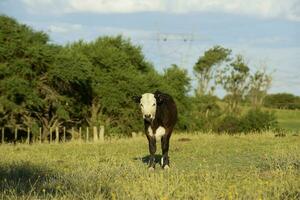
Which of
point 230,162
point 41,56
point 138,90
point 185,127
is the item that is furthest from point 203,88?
point 230,162

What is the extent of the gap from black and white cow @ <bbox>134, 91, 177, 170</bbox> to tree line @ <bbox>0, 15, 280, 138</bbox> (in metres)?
20.9

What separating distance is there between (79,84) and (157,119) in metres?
26.6

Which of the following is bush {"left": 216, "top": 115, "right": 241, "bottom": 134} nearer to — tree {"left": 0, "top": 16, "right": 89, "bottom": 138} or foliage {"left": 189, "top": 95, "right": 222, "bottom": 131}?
foliage {"left": 189, "top": 95, "right": 222, "bottom": 131}

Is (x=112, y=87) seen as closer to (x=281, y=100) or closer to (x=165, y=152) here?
(x=165, y=152)

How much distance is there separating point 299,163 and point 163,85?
120 feet

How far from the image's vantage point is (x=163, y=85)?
4944 centimetres

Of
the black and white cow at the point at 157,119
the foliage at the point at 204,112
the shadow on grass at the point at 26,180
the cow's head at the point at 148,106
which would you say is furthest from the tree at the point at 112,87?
the shadow on grass at the point at 26,180

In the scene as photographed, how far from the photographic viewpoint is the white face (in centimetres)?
1523

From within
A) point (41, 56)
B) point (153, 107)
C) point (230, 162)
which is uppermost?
point (41, 56)

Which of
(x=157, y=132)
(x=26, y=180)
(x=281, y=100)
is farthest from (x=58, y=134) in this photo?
(x=281, y=100)

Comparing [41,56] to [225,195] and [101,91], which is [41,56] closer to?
[101,91]

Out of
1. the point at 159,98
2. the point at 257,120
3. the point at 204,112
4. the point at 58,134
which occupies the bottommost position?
the point at 58,134

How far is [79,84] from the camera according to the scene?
41.8m

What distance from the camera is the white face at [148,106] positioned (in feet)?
50.0
